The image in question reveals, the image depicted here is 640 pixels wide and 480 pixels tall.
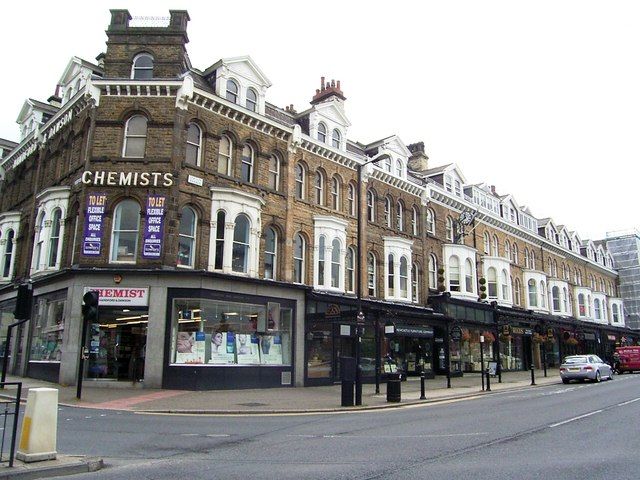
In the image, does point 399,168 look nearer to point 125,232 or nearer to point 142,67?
point 142,67

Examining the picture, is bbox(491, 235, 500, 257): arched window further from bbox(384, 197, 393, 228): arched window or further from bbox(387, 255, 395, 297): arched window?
bbox(387, 255, 395, 297): arched window

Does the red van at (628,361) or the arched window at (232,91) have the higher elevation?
the arched window at (232,91)

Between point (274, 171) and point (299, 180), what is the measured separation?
5.78ft

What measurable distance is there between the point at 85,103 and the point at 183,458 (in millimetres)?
19570

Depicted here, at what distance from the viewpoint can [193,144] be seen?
23.4 m

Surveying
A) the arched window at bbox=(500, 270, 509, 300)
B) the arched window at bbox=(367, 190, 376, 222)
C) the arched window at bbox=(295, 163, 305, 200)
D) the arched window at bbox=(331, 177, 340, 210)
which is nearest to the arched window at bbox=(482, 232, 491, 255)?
the arched window at bbox=(500, 270, 509, 300)

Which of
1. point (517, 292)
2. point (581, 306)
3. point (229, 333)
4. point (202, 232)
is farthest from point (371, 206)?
point (581, 306)

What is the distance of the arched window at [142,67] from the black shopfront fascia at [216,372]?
972 centimetres

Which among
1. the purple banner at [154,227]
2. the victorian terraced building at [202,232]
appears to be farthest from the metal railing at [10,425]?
the purple banner at [154,227]

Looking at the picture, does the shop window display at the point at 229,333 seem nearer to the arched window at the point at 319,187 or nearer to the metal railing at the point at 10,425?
the metal railing at the point at 10,425

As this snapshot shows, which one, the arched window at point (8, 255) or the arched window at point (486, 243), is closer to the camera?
the arched window at point (8, 255)

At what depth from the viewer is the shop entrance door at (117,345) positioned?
21.1 meters

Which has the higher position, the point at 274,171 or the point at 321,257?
the point at 274,171

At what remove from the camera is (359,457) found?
8812 mm
